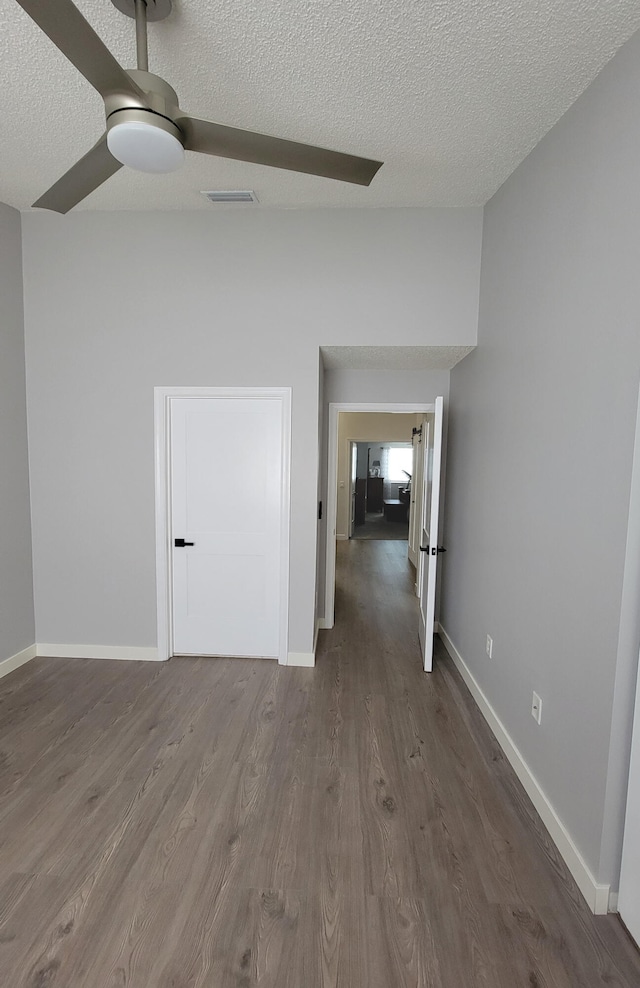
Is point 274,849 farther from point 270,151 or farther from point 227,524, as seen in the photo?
point 270,151

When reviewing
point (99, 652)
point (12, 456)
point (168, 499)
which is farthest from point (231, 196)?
point (99, 652)

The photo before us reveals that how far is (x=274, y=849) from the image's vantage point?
191 centimetres

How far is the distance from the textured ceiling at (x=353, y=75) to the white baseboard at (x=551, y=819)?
115 inches

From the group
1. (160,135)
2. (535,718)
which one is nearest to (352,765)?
(535,718)

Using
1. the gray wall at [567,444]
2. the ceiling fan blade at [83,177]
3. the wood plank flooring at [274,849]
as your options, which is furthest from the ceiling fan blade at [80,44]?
the wood plank flooring at [274,849]

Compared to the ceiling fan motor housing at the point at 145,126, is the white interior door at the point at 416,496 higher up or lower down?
lower down

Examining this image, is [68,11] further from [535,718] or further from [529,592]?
[535,718]

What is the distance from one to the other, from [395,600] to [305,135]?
4.29 metres

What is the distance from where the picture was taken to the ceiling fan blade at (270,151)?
1531 mm

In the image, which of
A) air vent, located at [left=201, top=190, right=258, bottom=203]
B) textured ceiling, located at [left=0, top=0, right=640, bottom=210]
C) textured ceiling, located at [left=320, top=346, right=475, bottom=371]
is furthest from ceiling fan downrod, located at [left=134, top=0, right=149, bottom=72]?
textured ceiling, located at [left=320, top=346, right=475, bottom=371]

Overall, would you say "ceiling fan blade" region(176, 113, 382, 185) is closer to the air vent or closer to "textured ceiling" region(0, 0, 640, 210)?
"textured ceiling" region(0, 0, 640, 210)

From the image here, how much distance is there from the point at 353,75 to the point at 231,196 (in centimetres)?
129

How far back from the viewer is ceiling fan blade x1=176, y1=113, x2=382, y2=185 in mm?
1531

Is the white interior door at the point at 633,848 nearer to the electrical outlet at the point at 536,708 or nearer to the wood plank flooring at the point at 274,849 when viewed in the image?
the wood plank flooring at the point at 274,849
